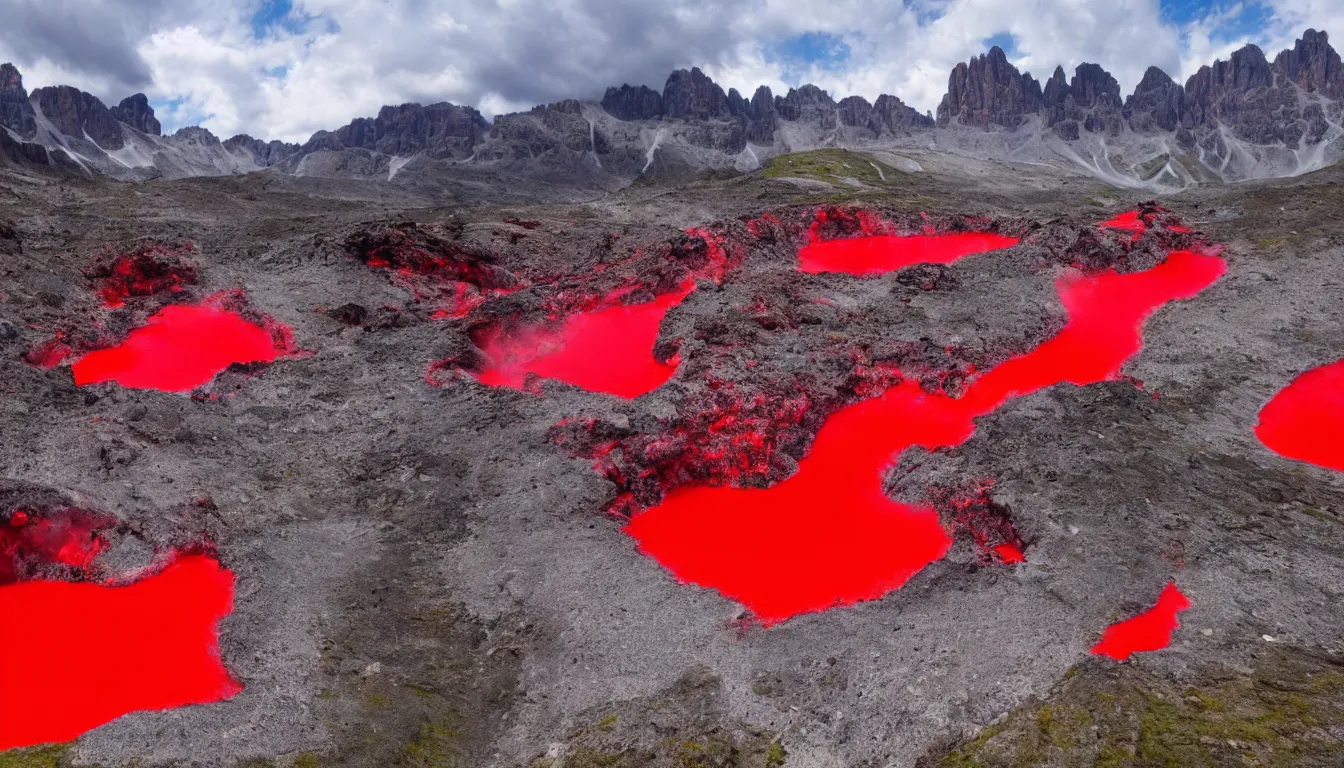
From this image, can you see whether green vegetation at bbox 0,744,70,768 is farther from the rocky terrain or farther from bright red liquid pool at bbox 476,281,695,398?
bright red liquid pool at bbox 476,281,695,398

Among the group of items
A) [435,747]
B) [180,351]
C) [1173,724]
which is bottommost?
[1173,724]

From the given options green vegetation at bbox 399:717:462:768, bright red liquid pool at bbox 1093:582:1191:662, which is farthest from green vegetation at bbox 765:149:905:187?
green vegetation at bbox 399:717:462:768

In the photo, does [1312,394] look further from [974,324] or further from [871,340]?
[871,340]

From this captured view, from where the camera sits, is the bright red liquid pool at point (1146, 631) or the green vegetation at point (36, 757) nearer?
the green vegetation at point (36, 757)

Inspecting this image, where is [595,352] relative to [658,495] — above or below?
above

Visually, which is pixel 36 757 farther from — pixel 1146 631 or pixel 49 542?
pixel 1146 631

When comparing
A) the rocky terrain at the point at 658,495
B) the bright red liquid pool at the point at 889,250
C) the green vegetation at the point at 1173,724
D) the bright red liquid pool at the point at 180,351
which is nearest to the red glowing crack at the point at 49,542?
the rocky terrain at the point at 658,495

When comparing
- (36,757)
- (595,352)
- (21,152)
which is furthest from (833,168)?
(21,152)

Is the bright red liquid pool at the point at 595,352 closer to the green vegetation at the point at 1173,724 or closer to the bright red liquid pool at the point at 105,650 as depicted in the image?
the bright red liquid pool at the point at 105,650
